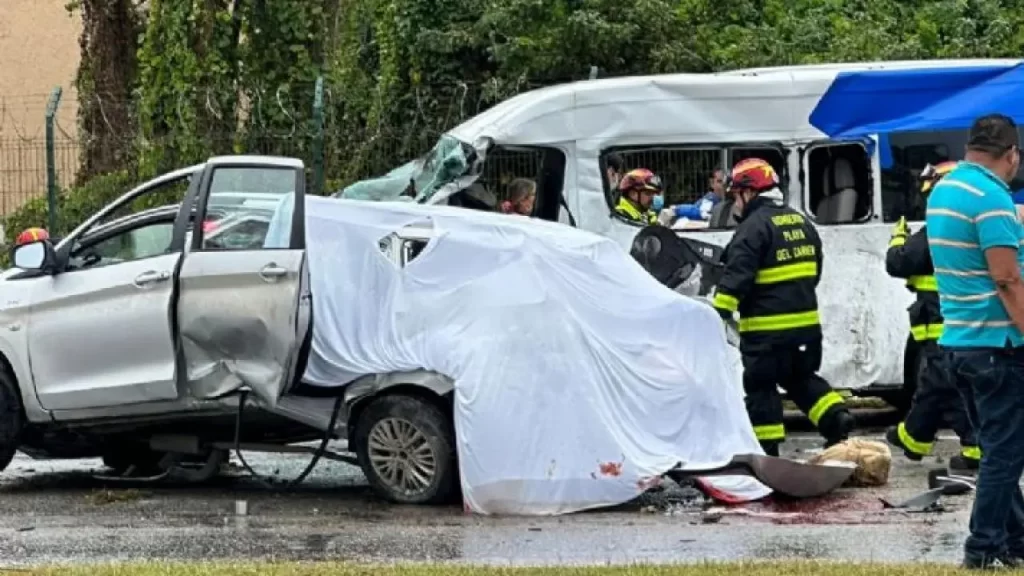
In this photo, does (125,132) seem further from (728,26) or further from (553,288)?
(553,288)

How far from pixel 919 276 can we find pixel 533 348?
2925 mm

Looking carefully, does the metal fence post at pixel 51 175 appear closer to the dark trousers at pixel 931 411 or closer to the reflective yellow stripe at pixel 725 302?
the reflective yellow stripe at pixel 725 302

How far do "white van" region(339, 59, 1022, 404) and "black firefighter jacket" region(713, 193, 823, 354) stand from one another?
7.60 feet

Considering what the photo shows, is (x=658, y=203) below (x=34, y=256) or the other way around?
the other way around

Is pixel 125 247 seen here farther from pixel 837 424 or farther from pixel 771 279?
pixel 837 424

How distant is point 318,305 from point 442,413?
3.10ft

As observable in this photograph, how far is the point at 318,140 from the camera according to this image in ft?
55.1

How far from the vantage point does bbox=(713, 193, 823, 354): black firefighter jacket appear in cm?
1080

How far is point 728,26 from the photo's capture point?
68.0 ft

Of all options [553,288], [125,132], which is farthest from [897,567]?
[125,132]

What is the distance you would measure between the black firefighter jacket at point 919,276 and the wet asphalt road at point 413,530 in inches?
38.7

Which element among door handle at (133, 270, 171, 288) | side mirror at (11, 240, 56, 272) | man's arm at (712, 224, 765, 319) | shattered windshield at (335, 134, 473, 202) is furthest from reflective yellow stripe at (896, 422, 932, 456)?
side mirror at (11, 240, 56, 272)

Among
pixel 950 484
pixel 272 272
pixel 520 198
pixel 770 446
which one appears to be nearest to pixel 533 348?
pixel 272 272

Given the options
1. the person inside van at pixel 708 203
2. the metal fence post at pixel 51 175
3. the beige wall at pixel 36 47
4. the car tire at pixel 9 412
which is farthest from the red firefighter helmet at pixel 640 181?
the beige wall at pixel 36 47
